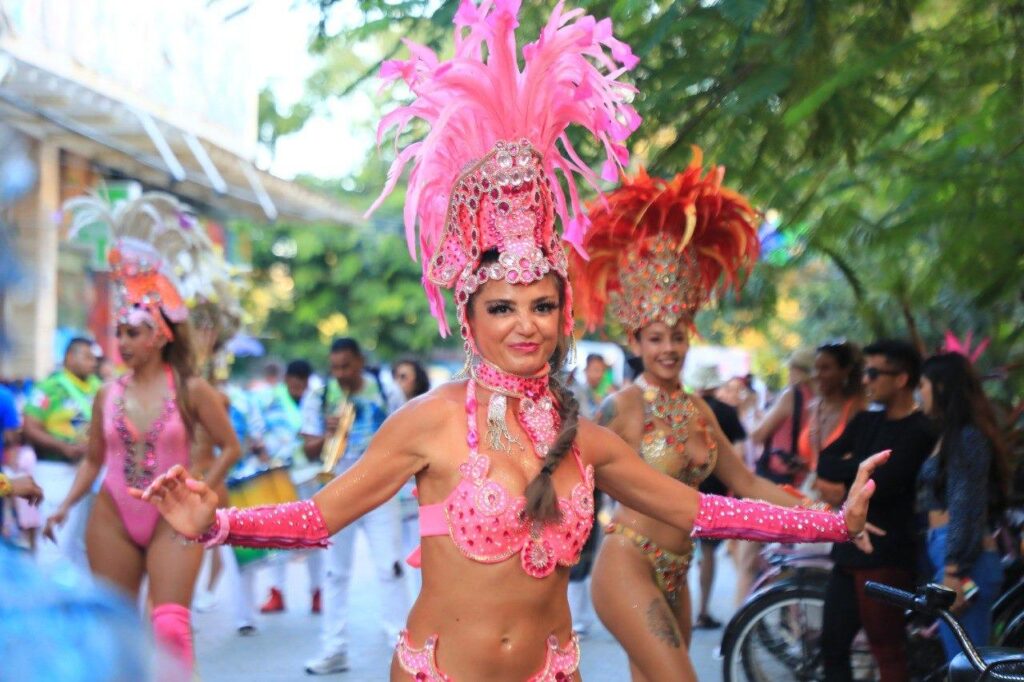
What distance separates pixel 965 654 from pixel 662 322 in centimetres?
242

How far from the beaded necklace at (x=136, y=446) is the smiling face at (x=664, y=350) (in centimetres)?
235

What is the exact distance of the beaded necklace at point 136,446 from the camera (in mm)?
6438

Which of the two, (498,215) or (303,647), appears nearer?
(498,215)

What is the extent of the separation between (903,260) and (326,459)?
16.1 ft

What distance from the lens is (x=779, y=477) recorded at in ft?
29.8

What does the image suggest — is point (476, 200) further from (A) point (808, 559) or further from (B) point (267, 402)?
(B) point (267, 402)

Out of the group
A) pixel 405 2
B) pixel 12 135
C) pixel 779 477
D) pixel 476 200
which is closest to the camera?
pixel 12 135

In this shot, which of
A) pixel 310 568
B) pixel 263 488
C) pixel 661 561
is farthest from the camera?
pixel 310 568

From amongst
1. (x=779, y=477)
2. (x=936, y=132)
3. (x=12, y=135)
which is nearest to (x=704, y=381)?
(x=779, y=477)

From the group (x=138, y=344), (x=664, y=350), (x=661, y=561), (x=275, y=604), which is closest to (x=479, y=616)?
(x=661, y=561)

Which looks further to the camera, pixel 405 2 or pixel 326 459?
pixel 326 459

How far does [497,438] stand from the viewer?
3.88 meters

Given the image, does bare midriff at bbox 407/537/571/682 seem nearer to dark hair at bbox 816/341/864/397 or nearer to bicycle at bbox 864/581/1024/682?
bicycle at bbox 864/581/1024/682

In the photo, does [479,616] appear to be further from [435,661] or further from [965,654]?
[965,654]
